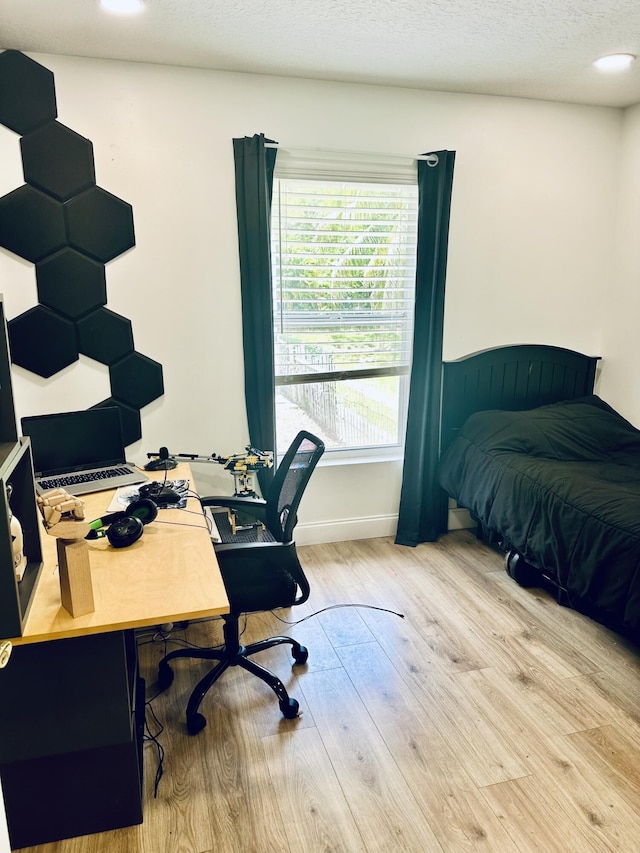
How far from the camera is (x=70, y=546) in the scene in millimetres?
1458

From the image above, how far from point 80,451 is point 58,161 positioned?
4.53ft

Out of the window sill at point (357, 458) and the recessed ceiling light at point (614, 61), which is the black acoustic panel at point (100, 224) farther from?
the recessed ceiling light at point (614, 61)

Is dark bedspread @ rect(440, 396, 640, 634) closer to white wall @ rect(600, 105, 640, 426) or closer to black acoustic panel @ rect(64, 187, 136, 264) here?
white wall @ rect(600, 105, 640, 426)

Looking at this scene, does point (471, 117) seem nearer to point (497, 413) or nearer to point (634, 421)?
point (497, 413)

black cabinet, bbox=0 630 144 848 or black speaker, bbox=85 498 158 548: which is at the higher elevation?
black speaker, bbox=85 498 158 548

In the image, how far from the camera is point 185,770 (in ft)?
6.25

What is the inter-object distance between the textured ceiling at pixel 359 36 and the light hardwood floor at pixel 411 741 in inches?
104

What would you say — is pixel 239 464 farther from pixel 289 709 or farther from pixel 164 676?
pixel 289 709

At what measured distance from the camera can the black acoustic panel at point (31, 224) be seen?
8.80 ft

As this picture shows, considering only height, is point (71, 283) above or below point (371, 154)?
below

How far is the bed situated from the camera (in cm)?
245

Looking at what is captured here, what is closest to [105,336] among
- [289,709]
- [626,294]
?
[289,709]

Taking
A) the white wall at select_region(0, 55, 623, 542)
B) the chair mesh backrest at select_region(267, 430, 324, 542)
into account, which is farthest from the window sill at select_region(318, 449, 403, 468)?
the chair mesh backrest at select_region(267, 430, 324, 542)

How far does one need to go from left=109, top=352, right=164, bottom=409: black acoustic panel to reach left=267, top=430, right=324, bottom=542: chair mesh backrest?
108 centimetres
